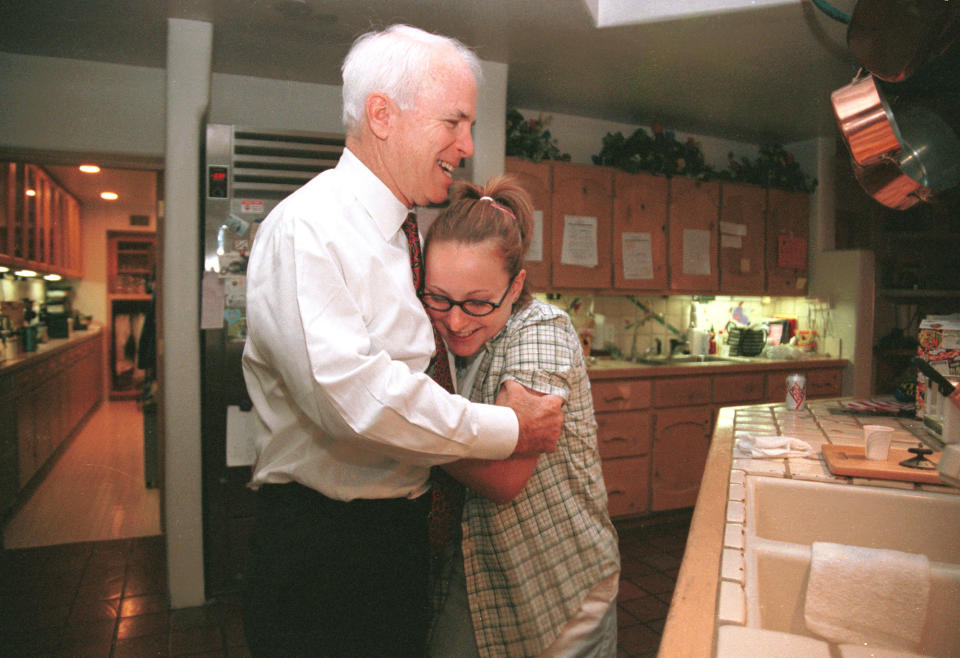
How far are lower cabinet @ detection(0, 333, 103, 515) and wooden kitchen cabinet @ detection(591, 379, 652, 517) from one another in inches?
132

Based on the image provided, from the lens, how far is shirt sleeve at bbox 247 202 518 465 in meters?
0.86

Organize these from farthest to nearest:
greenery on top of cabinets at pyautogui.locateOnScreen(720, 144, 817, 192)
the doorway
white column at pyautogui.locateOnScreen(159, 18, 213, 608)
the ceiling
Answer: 1. greenery on top of cabinets at pyautogui.locateOnScreen(720, 144, 817, 192)
2. the doorway
3. white column at pyautogui.locateOnScreen(159, 18, 213, 608)
4. the ceiling

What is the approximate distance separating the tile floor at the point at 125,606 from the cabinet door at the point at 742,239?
1947 mm

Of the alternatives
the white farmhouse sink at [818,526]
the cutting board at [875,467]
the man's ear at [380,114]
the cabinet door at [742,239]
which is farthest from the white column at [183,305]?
the cabinet door at [742,239]

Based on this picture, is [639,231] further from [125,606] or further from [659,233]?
[125,606]

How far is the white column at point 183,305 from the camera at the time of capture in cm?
261

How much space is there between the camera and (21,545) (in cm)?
326

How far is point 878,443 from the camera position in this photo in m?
Result: 1.43

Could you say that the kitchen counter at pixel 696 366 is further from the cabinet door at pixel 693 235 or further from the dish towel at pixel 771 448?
the dish towel at pixel 771 448

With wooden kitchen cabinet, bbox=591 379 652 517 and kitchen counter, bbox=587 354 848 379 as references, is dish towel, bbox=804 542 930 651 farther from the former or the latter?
wooden kitchen cabinet, bbox=591 379 652 517

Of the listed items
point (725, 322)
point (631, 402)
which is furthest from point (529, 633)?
point (725, 322)

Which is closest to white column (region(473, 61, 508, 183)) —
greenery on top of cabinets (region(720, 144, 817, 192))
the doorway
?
the doorway

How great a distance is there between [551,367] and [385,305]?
32cm

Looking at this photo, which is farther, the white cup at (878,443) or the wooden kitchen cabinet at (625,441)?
the wooden kitchen cabinet at (625,441)
